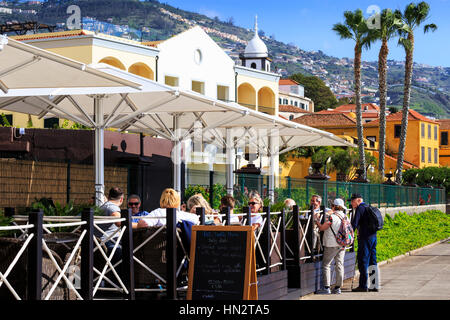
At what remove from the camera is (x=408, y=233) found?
34.1m

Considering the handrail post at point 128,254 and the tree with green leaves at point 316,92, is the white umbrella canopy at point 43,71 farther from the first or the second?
the tree with green leaves at point 316,92

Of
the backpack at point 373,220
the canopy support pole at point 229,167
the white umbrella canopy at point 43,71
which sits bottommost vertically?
the backpack at point 373,220

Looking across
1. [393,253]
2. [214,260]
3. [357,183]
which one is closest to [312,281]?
[214,260]

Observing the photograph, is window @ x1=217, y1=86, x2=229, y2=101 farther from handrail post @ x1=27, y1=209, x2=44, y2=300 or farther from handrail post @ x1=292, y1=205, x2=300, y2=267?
handrail post @ x1=27, y1=209, x2=44, y2=300

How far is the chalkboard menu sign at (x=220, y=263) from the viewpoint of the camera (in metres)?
9.19

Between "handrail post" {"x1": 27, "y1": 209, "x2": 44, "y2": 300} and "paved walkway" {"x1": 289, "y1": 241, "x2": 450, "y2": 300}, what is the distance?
693cm

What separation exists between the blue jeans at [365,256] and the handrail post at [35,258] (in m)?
9.48

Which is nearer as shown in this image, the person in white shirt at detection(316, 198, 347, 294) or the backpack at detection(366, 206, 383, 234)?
the person in white shirt at detection(316, 198, 347, 294)

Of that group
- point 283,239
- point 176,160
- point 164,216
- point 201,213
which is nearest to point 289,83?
point 176,160

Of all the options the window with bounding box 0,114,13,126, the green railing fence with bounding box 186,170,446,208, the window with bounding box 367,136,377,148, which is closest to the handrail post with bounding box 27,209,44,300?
the green railing fence with bounding box 186,170,446,208

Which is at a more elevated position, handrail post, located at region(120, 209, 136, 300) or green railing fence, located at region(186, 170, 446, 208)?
green railing fence, located at region(186, 170, 446, 208)

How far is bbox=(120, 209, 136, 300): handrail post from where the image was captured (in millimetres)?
8633

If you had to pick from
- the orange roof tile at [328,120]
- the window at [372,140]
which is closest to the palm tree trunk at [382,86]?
the window at [372,140]
